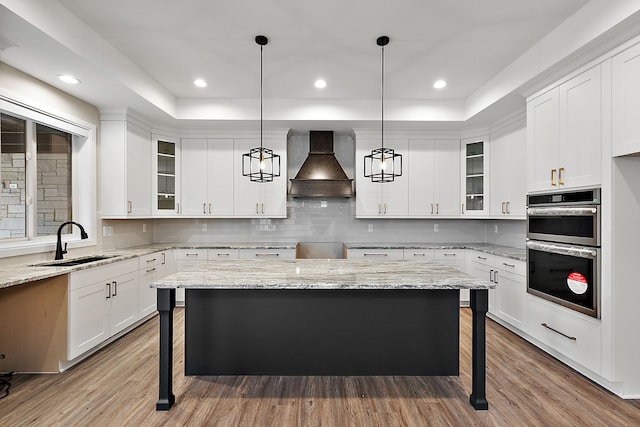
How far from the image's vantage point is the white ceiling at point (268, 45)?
236cm

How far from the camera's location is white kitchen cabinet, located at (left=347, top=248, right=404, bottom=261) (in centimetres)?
439

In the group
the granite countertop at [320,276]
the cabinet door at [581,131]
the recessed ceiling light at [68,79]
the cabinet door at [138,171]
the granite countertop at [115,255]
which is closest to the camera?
the granite countertop at [320,276]

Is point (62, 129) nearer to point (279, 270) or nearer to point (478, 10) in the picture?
point (279, 270)

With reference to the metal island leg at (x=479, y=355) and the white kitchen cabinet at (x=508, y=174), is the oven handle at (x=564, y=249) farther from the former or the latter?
the metal island leg at (x=479, y=355)

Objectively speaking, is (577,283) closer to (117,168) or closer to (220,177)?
(220,177)

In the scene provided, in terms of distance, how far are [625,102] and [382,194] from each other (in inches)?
110

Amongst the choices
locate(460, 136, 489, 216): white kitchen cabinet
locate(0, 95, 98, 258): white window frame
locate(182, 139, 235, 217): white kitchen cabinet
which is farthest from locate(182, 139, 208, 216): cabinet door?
locate(460, 136, 489, 216): white kitchen cabinet

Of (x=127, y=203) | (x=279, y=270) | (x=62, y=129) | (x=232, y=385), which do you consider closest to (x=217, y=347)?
(x=232, y=385)

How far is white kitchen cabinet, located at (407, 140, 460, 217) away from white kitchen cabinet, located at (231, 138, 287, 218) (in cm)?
182

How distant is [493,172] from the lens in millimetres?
4262

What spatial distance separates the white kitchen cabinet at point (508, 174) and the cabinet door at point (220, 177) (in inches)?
138

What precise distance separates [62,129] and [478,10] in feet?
12.6

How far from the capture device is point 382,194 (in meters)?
4.64

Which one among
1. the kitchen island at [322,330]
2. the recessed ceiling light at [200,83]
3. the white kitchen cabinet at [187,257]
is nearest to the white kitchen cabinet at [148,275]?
the white kitchen cabinet at [187,257]
